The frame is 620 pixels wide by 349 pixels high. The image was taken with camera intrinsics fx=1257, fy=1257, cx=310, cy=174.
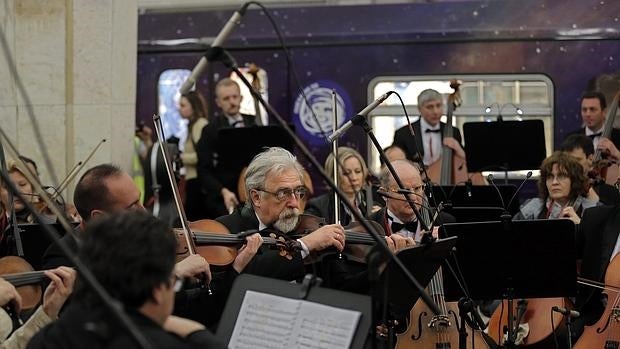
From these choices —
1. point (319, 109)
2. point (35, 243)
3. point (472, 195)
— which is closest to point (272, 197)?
point (35, 243)

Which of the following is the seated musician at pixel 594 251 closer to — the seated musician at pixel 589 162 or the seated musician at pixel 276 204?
the seated musician at pixel 589 162

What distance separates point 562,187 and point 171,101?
499 centimetres

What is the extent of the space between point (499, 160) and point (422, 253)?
4.31m

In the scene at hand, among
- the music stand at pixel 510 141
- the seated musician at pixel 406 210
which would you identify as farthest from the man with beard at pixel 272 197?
the music stand at pixel 510 141

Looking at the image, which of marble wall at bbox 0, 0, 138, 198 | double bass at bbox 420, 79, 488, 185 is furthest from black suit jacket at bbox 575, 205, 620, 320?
marble wall at bbox 0, 0, 138, 198

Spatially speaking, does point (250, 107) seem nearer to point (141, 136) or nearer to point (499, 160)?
point (141, 136)

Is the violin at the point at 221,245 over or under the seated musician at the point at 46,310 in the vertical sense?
over

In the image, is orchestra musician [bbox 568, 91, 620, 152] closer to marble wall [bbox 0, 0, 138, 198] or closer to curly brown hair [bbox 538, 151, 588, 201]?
curly brown hair [bbox 538, 151, 588, 201]

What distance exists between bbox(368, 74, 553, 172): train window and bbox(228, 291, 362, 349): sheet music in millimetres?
7270

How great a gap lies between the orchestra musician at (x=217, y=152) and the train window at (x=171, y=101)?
2.88 feet

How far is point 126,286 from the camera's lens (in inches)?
132

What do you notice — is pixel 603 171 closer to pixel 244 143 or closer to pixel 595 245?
pixel 595 245

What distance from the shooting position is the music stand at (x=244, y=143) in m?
10.3

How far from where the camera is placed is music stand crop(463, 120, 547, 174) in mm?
9680
